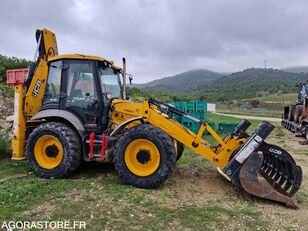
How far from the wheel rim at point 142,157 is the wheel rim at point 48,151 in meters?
1.39

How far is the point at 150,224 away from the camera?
4.18 meters

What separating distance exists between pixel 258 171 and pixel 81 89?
11.9ft

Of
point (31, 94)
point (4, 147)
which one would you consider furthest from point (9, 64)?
point (31, 94)

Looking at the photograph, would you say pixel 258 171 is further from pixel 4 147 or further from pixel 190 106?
pixel 190 106

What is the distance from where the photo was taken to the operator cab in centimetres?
622

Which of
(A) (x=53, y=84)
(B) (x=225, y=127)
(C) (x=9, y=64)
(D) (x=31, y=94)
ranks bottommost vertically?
(B) (x=225, y=127)

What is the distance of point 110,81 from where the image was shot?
677cm

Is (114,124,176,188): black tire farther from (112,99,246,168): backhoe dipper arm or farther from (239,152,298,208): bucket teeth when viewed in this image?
(239,152,298,208): bucket teeth

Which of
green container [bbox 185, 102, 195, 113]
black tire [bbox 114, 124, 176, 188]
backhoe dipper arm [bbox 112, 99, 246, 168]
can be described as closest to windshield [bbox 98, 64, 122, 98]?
backhoe dipper arm [bbox 112, 99, 246, 168]

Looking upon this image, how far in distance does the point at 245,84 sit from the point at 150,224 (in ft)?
288

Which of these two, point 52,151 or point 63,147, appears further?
point 52,151

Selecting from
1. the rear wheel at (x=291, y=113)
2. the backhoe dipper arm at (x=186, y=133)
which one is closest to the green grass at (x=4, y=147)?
the backhoe dipper arm at (x=186, y=133)

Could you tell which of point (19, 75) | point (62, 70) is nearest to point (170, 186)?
point (62, 70)

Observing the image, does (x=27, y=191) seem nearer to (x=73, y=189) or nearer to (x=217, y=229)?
(x=73, y=189)
